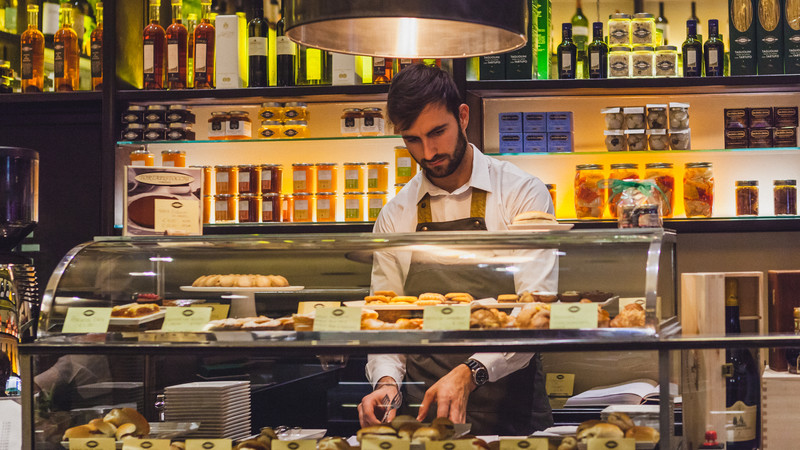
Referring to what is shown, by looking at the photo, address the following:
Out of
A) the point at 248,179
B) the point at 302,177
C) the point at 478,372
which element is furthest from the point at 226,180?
the point at 478,372

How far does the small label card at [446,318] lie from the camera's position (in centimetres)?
173

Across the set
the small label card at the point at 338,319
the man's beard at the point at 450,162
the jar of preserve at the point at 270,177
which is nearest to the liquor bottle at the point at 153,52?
the jar of preserve at the point at 270,177

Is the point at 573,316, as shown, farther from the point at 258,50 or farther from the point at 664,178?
the point at 258,50

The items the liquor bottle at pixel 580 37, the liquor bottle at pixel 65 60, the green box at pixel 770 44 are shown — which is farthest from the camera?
the liquor bottle at pixel 65 60

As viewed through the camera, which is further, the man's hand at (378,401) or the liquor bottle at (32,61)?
the liquor bottle at (32,61)

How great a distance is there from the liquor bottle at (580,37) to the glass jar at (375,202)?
3.35 ft

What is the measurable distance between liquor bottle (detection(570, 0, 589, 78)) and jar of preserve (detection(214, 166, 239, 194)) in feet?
5.14

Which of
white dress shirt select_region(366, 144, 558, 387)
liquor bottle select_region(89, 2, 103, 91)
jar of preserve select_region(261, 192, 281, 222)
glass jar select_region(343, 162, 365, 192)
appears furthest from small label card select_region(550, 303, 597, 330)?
liquor bottle select_region(89, 2, 103, 91)

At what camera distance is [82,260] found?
6.59ft

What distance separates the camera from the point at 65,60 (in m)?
3.82

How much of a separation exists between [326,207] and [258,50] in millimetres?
741

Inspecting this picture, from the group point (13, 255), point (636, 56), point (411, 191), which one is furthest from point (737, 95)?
point (13, 255)

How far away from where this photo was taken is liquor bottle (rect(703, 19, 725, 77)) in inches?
138

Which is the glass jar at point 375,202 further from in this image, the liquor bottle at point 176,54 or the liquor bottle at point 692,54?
the liquor bottle at point 692,54
